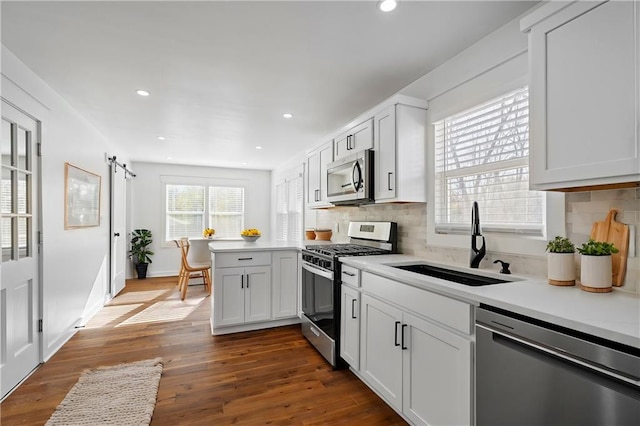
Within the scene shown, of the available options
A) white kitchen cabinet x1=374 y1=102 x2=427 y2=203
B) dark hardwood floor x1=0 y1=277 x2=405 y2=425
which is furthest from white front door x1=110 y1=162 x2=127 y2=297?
white kitchen cabinet x1=374 y1=102 x2=427 y2=203

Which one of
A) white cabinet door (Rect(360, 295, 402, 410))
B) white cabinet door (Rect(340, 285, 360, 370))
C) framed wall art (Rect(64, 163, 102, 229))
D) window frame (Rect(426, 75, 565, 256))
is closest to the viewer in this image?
window frame (Rect(426, 75, 565, 256))

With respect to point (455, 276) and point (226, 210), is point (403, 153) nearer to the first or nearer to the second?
point (455, 276)

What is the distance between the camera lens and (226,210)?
7.23 m

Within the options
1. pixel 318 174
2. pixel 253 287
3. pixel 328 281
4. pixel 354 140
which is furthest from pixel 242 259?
pixel 354 140

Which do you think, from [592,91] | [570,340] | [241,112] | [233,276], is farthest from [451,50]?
[233,276]

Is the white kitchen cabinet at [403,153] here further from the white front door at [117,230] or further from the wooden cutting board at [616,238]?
the white front door at [117,230]

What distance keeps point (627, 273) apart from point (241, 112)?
341 cm

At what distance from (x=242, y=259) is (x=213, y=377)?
4.02ft

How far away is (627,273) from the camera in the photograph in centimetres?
140

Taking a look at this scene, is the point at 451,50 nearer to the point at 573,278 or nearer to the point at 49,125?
the point at 573,278

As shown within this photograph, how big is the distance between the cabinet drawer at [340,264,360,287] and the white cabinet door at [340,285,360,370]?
0.05 metres

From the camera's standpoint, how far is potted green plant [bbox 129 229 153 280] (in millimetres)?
6250

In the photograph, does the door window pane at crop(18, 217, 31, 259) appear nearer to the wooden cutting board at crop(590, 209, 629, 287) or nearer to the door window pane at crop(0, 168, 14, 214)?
the door window pane at crop(0, 168, 14, 214)

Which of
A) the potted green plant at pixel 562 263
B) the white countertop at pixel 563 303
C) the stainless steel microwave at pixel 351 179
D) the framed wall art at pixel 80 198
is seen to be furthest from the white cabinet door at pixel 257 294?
the potted green plant at pixel 562 263
